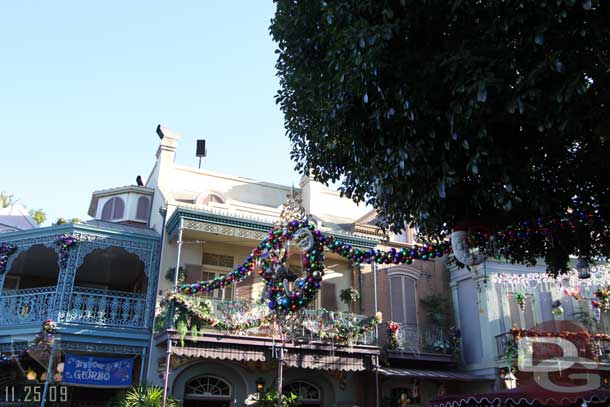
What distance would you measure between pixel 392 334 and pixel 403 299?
5.77 feet

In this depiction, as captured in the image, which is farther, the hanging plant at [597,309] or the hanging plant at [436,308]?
the hanging plant at [436,308]

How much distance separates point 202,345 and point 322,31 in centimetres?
954

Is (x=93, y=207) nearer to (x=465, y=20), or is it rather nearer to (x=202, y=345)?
(x=202, y=345)

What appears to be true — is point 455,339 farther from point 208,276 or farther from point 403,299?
point 208,276

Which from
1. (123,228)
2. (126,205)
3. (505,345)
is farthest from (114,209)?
(505,345)

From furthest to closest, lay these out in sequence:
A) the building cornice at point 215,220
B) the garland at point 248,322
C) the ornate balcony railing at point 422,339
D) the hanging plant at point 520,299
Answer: the ornate balcony railing at point 422,339
the hanging plant at point 520,299
the building cornice at point 215,220
the garland at point 248,322

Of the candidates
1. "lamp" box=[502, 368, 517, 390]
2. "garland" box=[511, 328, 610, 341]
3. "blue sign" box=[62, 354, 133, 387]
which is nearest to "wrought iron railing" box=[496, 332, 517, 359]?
"garland" box=[511, 328, 610, 341]

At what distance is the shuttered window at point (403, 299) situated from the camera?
1820cm

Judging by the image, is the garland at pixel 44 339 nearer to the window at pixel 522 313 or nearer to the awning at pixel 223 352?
the awning at pixel 223 352

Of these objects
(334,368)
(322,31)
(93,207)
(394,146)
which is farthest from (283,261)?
(93,207)

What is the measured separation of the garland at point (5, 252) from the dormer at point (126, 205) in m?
3.57

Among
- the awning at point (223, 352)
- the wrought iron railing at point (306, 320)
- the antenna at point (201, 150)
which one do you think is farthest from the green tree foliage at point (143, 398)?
the antenna at point (201, 150)

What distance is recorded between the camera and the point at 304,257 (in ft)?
26.3

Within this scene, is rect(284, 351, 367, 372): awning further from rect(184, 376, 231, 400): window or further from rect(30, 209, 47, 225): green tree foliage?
rect(30, 209, 47, 225): green tree foliage
